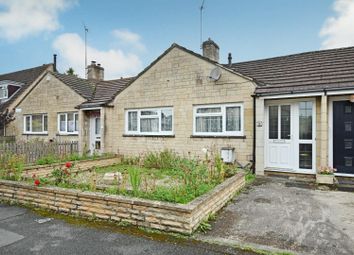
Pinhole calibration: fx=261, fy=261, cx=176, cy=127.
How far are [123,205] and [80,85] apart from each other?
14217 mm

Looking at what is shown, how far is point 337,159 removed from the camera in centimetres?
870

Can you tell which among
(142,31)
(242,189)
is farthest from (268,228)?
(142,31)

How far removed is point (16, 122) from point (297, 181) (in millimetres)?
19612

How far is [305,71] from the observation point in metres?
10.3

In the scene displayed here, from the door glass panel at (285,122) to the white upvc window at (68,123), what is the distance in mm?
11821

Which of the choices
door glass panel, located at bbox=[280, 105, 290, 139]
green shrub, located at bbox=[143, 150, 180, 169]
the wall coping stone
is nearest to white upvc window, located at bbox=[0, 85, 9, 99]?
green shrub, located at bbox=[143, 150, 180, 169]

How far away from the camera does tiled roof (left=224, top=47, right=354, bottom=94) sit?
8.79 meters

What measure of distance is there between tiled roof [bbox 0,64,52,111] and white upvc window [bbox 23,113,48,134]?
4.00m

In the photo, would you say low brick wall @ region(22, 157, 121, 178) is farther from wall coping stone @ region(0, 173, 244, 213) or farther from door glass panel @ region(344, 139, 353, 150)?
door glass panel @ region(344, 139, 353, 150)

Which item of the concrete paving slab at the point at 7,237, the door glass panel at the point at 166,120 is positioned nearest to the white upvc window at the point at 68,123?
the door glass panel at the point at 166,120

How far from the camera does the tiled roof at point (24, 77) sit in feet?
73.4

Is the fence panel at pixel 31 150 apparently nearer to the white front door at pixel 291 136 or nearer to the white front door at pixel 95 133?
the white front door at pixel 95 133

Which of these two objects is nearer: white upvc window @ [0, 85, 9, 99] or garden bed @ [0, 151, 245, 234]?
garden bed @ [0, 151, 245, 234]

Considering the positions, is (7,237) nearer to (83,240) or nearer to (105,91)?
(83,240)
